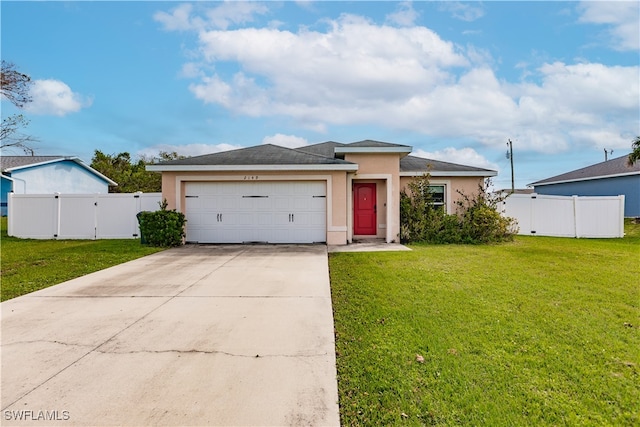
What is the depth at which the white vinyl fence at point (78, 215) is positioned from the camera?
13352 millimetres

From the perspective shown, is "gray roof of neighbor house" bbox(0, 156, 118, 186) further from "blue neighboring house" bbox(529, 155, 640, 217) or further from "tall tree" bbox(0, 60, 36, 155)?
"blue neighboring house" bbox(529, 155, 640, 217)

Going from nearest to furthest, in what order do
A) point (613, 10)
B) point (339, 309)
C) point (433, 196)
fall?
point (339, 309)
point (613, 10)
point (433, 196)

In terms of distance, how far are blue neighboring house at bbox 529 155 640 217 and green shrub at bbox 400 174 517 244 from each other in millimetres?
13353

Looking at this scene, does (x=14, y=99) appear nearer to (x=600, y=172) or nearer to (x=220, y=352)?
(x=220, y=352)

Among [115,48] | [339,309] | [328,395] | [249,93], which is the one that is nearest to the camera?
[328,395]

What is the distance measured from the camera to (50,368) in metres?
3.18

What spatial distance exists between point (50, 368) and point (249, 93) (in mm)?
13421

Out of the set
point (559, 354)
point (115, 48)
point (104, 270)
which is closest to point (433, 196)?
point (559, 354)

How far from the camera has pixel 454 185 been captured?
12711 millimetres

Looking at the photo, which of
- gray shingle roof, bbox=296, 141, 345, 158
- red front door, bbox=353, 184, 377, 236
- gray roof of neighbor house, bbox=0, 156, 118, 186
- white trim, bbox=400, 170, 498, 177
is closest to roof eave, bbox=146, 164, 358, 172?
red front door, bbox=353, 184, 377, 236

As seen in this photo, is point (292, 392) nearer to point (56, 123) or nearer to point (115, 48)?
point (115, 48)

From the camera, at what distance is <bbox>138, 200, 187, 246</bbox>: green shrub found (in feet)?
35.2

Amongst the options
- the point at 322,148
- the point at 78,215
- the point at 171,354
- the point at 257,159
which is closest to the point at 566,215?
the point at 322,148

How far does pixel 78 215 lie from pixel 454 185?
48.8 ft
